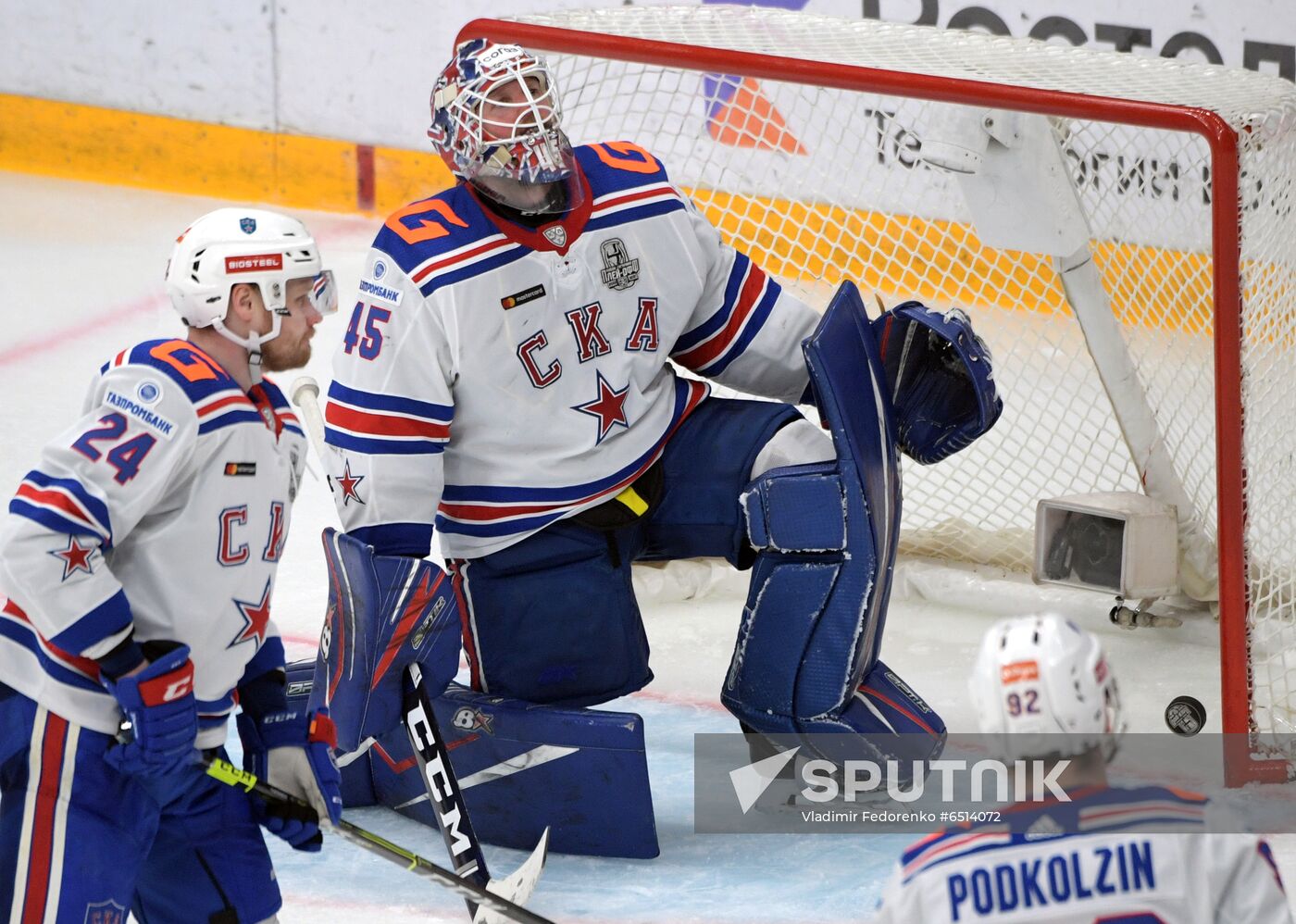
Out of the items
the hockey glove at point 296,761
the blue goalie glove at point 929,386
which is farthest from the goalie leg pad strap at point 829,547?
the hockey glove at point 296,761

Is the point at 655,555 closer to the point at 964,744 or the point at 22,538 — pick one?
the point at 964,744

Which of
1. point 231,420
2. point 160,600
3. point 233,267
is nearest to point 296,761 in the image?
point 160,600

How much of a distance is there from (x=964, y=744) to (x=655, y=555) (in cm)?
62

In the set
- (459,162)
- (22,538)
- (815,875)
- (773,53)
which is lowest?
(815,875)

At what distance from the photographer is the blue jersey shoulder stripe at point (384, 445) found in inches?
109

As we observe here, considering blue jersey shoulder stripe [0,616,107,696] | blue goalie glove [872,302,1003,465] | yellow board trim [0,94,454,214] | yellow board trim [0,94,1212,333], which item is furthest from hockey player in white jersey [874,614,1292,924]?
yellow board trim [0,94,454,214]

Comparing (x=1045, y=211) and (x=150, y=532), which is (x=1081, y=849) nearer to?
(x=150, y=532)

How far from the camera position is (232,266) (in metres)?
2.13

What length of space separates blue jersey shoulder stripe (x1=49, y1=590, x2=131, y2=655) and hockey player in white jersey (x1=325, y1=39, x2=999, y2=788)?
812 mm

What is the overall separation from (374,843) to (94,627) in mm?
518

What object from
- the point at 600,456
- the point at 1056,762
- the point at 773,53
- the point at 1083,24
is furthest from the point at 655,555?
the point at 1083,24

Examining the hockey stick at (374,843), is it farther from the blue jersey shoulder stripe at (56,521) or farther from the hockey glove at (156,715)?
the blue jersey shoulder stripe at (56,521)

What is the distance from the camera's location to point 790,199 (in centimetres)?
427

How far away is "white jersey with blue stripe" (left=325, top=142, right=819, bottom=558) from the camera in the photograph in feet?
9.13
